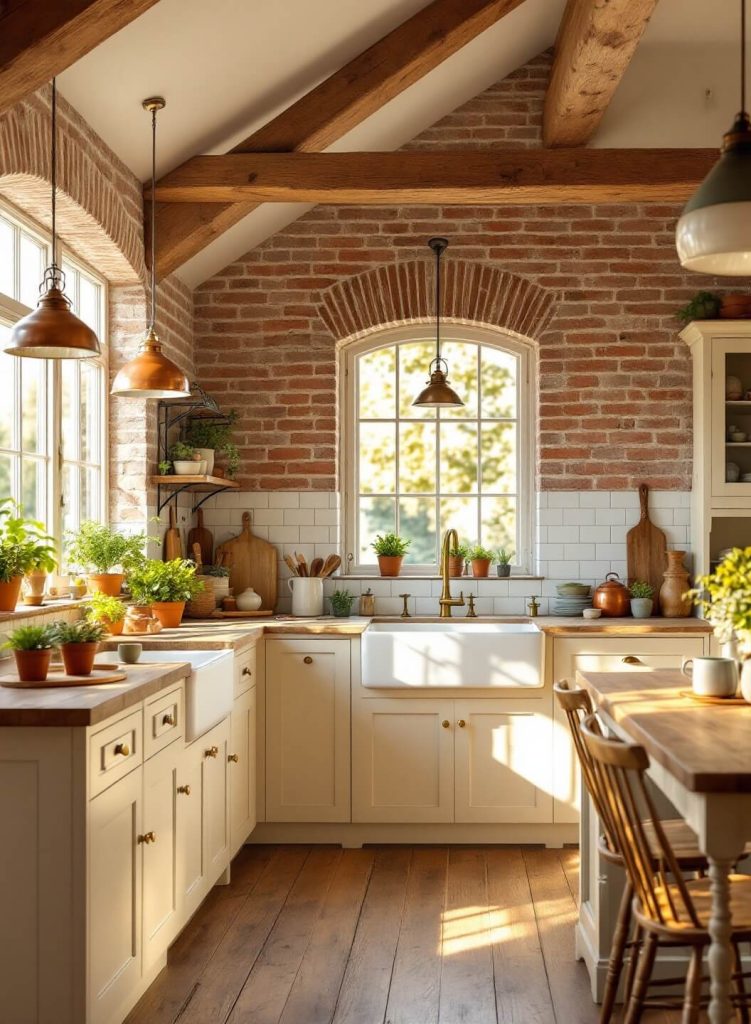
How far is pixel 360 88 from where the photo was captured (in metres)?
4.70

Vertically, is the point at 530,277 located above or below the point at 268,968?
above

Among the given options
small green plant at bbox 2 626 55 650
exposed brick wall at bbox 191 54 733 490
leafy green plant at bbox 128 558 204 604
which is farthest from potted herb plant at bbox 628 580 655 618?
small green plant at bbox 2 626 55 650

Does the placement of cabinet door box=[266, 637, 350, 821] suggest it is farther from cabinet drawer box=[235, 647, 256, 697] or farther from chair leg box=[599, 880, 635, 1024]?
chair leg box=[599, 880, 635, 1024]

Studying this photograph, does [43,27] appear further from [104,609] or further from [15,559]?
[104,609]

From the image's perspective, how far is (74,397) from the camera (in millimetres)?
4660

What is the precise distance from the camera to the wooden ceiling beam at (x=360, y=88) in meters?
4.65

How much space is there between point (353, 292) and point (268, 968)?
358 centimetres

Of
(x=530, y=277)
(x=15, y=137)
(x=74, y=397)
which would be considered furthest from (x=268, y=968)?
(x=530, y=277)

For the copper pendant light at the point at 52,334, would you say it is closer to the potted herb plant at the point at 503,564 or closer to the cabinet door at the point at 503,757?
the cabinet door at the point at 503,757

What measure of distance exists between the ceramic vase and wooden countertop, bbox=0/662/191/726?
3038 millimetres

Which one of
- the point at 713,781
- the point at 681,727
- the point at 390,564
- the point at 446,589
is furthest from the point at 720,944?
the point at 390,564

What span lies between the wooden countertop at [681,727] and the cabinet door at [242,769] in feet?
5.52

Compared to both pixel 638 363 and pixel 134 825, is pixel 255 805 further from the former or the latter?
pixel 638 363

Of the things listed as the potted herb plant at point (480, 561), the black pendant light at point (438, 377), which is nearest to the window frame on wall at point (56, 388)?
the black pendant light at point (438, 377)
